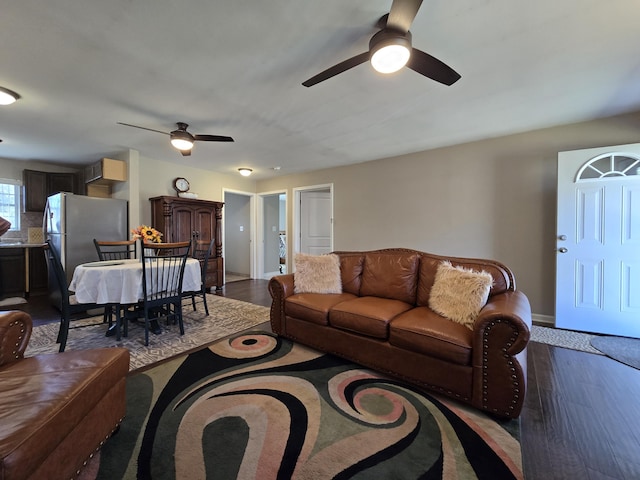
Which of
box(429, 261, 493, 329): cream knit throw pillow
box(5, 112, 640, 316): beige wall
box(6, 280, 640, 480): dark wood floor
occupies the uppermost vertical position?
box(5, 112, 640, 316): beige wall

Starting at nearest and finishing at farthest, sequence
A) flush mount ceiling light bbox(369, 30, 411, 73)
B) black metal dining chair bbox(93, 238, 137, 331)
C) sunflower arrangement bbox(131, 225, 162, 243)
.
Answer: flush mount ceiling light bbox(369, 30, 411, 73) < sunflower arrangement bbox(131, 225, 162, 243) < black metal dining chair bbox(93, 238, 137, 331)

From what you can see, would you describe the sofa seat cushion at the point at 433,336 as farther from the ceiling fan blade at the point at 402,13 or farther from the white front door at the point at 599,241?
the white front door at the point at 599,241

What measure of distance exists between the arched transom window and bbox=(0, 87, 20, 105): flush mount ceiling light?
585cm

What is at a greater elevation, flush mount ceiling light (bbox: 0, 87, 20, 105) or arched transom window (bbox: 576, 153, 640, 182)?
flush mount ceiling light (bbox: 0, 87, 20, 105)

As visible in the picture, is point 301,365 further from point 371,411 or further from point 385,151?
point 385,151

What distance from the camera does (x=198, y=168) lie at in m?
5.30

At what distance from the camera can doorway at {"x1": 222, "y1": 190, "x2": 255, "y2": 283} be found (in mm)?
6555

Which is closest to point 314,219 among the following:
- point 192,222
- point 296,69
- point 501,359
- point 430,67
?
point 192,222

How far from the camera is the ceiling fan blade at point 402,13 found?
4.44 feet

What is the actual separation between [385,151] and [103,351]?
13.8ft

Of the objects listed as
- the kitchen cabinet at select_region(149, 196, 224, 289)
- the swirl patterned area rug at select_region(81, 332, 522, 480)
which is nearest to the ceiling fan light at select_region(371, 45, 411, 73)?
the swirl patterned area rug at select_region(81, 332, 522, 480)

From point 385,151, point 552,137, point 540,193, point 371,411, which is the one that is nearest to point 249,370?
point 371,411

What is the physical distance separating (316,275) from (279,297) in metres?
0.45

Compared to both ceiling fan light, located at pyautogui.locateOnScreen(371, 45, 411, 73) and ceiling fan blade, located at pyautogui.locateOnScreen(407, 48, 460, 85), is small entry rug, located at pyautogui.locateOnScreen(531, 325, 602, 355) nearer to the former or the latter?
ceiling fan blade, located at pyautogui.locateOnScreen(407, 48, 460, 85)
